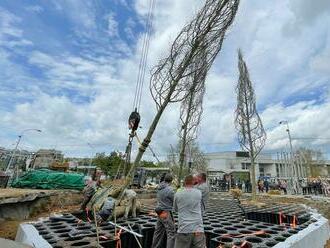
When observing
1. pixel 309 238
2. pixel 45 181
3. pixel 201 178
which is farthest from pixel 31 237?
pixel 45 181

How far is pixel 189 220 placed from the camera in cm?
475

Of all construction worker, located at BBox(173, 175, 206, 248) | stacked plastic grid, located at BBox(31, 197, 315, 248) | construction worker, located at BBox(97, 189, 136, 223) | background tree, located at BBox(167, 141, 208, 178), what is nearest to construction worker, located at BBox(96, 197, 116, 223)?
construction worker, located at BBox(97, 189, 136, 223)

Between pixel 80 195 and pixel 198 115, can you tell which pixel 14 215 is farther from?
pixel 198 115

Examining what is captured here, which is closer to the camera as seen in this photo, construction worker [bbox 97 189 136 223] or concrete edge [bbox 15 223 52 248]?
concrete edge [bbox 15 223 52 248]

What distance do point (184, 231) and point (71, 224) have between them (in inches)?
158

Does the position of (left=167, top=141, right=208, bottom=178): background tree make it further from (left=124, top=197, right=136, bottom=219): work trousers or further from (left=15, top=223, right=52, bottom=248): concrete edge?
(left=15, top=223, right=52, bottom=248): concrete edge

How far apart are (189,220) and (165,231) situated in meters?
1.73

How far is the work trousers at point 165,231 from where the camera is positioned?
5791 mm

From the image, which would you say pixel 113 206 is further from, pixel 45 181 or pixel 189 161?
pixel 189 161

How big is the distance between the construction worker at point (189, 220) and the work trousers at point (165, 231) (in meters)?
1.02

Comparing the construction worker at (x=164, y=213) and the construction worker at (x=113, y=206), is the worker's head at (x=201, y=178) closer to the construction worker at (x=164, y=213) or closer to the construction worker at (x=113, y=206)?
the construction worker at (x=164, y=213)

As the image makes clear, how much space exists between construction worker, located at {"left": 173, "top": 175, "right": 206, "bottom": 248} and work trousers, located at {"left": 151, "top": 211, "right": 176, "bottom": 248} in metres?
1.02

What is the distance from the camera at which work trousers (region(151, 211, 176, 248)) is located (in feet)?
19.0

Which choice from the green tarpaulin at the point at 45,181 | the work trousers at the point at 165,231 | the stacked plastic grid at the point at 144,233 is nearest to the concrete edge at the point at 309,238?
the stacked plastic grid at the point at 144,233
